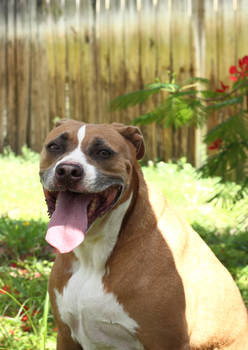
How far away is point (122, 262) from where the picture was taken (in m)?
2.54

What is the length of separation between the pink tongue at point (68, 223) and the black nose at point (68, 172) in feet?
0.50

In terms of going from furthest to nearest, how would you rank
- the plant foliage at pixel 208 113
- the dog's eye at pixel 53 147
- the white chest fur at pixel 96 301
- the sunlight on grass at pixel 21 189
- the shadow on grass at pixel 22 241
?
1. the sunlight on grass at pixel 21 189
2. the shadow on grass at pixel 22 241
3. the plant foliage at pixel 208 113
4. the dog's eye at pixel 53 147
5. the white chest fur at pixel 96 301

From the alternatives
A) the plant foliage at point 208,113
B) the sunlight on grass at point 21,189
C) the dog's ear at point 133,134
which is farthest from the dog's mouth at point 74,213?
the sunlight on grass at point 21,189

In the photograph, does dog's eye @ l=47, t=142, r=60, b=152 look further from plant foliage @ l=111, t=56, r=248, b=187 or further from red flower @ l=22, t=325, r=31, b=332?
red flower @ l=22, t=325, r=31, b=332

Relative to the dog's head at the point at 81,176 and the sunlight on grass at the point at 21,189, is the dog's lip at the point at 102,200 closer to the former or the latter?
the dog's head at the point at 81,176

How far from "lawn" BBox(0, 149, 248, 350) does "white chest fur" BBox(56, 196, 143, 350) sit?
235mm

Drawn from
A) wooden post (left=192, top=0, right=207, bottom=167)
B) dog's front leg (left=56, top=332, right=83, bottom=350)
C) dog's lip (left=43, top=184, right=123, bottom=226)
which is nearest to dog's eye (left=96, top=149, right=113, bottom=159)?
dog's lip (left=43, top=184, right=123, bottom=226)

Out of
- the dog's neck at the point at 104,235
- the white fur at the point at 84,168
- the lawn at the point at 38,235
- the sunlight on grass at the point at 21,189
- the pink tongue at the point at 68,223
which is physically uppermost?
the white fur at the point at 84,168

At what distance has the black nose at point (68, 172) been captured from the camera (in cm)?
236

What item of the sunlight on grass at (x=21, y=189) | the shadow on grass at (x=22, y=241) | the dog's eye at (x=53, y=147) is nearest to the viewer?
the dog's eye at (x=53, y=147)

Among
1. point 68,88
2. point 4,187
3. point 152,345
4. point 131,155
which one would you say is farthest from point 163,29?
point 152,345

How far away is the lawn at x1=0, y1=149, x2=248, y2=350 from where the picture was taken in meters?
3.32

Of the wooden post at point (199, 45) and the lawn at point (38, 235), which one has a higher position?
the wooden post at point (199, 45)

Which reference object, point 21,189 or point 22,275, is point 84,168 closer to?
point 22,275
